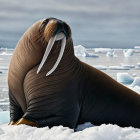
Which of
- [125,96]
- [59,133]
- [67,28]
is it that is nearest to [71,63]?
[67,28]

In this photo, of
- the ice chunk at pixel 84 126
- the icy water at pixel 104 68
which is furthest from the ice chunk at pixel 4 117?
the ice chunk at pixel 84 126

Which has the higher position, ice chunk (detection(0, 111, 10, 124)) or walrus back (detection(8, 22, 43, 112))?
walrus back (detection(8, 22, 43, 112))

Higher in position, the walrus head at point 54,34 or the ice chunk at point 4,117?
the walrus head at point 54,34

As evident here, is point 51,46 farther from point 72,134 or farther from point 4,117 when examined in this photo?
point 4,117

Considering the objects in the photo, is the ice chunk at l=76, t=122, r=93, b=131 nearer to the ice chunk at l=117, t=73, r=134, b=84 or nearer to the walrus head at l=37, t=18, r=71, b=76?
the walrus head at l=37, t=18, r=71, b=76

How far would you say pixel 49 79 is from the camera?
363cm

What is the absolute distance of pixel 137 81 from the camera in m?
11.2

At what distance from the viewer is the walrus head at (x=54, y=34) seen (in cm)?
336

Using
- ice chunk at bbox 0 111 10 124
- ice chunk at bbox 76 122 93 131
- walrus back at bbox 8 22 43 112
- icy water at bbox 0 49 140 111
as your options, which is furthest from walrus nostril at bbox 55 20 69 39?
icy water at bbox 0 49 140 111

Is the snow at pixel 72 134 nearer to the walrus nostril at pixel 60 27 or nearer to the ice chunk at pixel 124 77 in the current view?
the walrus nostril at pixel 60 27

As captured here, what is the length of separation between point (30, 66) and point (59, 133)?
4.40ft

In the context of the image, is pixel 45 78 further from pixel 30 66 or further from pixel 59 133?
pixel 59 133

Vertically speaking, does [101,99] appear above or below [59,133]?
below

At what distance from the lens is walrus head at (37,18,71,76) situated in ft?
11.0
